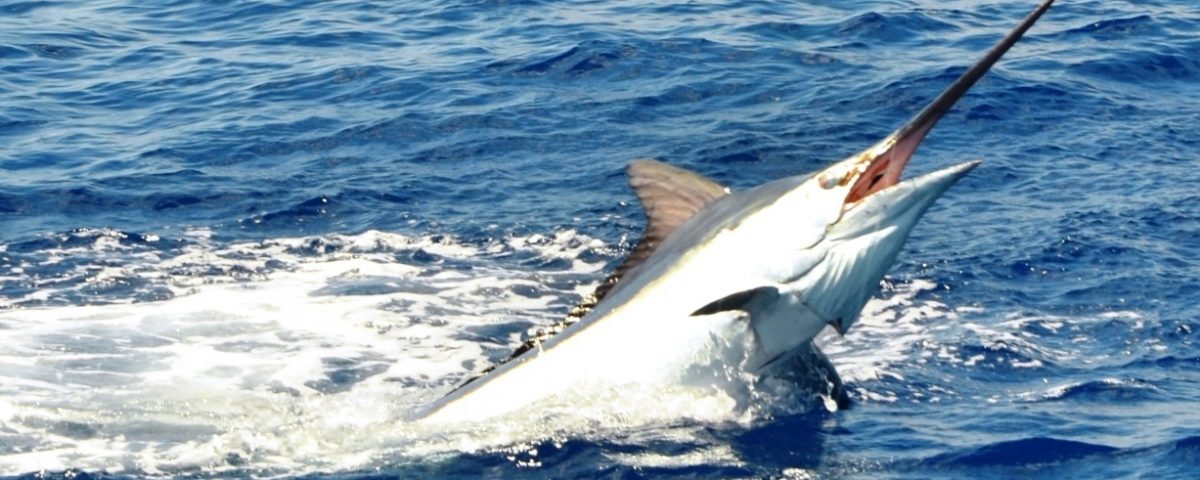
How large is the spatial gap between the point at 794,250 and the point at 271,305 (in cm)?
462

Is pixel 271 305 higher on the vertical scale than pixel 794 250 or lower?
lower

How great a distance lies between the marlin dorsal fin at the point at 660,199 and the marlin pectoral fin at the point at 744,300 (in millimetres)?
802

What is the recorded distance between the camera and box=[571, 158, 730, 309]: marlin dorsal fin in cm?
855

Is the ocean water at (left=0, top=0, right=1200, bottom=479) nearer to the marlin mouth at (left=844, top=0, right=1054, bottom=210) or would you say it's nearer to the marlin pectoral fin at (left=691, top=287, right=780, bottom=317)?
the marlin pectoral fin at (left=691, top=287, right=780, bottom=317)

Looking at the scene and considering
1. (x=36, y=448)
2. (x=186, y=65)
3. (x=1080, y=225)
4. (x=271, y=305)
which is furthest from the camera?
(x=186, y=65)

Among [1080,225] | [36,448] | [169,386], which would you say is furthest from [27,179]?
[1080,225]

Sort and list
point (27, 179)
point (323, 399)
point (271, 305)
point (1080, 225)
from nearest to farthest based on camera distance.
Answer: point (323, 399), point (271, 305), point (1080, 225), point (27, 179)

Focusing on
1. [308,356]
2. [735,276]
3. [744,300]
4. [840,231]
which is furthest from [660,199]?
[308,356]

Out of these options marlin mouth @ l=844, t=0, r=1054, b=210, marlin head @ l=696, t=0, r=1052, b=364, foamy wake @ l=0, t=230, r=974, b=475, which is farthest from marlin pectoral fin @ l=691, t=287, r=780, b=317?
foamy wake @ l=0, t=230, r=974, b=475

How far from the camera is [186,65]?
19266mm

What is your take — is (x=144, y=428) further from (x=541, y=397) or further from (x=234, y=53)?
(x=234, y=53)

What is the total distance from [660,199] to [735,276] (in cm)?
83

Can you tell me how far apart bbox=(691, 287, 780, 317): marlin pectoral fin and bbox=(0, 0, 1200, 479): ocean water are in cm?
78

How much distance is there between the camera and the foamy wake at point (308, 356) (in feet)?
27.0
